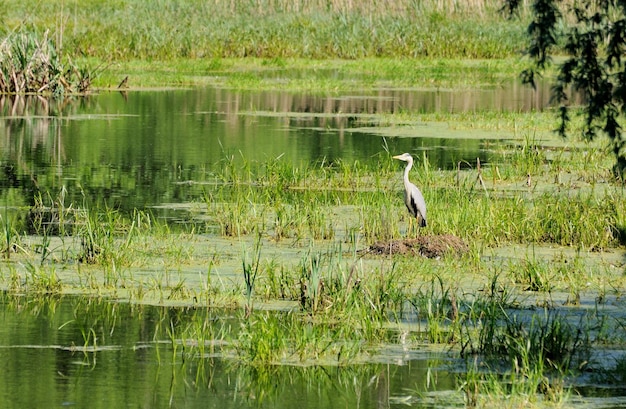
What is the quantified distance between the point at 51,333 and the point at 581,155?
10.8 m

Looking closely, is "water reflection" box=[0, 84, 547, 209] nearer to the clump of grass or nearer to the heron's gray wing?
the clump of grass

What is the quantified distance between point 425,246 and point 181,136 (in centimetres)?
1152

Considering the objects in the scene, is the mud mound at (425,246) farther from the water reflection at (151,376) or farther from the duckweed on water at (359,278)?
the water reflection at (151,376)

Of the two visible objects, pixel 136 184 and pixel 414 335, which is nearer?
pixel 414 335

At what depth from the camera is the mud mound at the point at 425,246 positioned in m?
→ 11.4

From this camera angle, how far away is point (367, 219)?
12.8 meters

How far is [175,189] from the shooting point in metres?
16.3

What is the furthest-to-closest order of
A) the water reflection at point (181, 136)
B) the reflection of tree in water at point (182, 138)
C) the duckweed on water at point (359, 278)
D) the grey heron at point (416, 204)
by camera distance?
1. the water reflection at point (181, 136)
2. the reflection of tree in water at point (182, 138)
3. the grey heron at point (416, 204)
4. the duckweed on water at point (359, 278)

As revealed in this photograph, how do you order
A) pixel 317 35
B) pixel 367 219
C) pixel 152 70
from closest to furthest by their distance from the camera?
pixel 367 219, pixel 152 70, pixel 317 35

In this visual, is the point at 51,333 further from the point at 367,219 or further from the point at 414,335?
the point at 367,219

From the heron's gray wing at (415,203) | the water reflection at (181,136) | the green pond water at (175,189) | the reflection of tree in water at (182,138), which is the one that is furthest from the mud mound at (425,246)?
the water reflection at (181,136)

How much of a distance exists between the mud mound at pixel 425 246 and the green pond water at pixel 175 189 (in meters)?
1.25

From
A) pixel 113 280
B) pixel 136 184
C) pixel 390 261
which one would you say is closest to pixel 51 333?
pixel 113 280

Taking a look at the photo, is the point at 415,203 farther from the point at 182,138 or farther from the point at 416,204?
the point at 182,138
